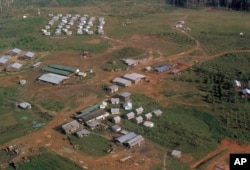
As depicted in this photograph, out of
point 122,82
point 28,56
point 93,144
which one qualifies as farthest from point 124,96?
point 28,56

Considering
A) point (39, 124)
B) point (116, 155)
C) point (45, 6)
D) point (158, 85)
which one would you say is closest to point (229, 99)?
point (158, 85)

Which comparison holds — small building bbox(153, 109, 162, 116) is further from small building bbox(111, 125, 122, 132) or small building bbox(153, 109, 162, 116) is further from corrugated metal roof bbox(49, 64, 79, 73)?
corrugated metal roof bbox(49, 64, 79, 73)

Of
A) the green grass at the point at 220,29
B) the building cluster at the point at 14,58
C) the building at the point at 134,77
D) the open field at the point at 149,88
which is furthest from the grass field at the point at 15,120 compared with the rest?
the green grass at the point at 220,29

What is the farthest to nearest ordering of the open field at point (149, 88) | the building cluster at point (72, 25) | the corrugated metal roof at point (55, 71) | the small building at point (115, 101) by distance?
1. the building cluster at point (72, 25)
2. the corrugated metal roof at point (55, 71)
3. the small building at point (115, 101)
4. the open field at point (149, 88)

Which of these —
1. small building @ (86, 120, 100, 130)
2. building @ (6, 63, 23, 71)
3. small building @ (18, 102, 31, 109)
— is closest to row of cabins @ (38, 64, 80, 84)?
building @ (6, 63, 23, 71)

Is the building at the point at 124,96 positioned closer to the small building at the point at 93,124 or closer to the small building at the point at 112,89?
the small building at the point at 112,89

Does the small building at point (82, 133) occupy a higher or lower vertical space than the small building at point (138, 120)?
lower

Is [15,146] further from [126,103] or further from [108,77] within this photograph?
[108,77]
